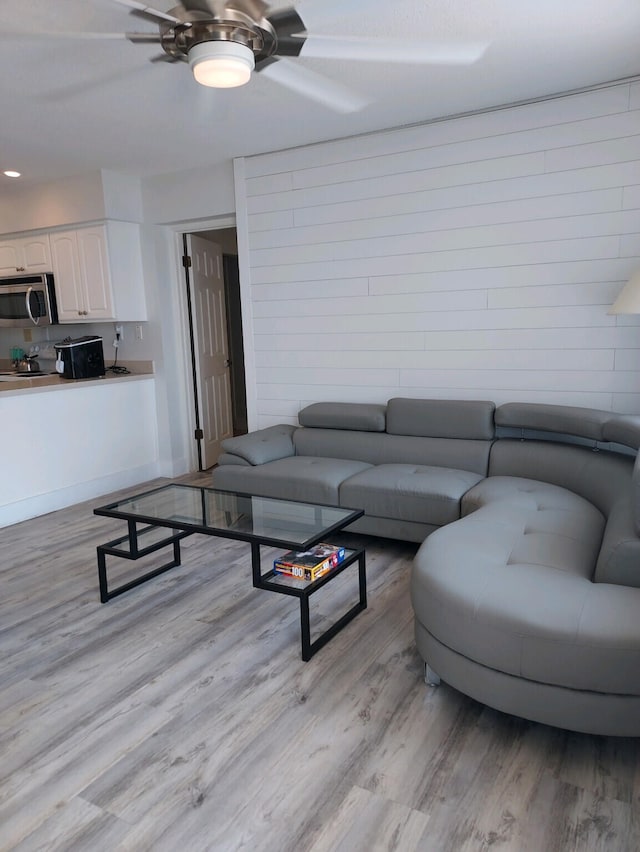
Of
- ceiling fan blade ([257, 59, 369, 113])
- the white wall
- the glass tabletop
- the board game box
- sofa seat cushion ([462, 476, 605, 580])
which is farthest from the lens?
the white wall

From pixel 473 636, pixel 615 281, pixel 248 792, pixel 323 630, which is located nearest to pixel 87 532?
pixel 323 630

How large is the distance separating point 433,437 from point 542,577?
1.81 m

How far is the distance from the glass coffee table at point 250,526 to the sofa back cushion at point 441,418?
1116 mm

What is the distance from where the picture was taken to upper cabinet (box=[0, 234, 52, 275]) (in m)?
5.21

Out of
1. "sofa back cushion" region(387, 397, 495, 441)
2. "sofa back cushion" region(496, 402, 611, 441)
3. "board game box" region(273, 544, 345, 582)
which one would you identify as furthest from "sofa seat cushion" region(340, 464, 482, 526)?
"board game box" region(273, 544, 345, 582)

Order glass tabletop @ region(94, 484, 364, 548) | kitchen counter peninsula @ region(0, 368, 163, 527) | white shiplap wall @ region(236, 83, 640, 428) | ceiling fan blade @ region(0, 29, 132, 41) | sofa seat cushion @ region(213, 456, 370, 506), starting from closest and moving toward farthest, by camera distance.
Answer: ceiling fan blade @ region(0, 29, 132, 41), glass tabletop @ region(94, 484, 364, 548), white shiplap wall @ region(236, 83, 640, 428), sofa seat cushion @ region(213, 456, 370, 506), kitchen counter peninsula @ region(0, 368, 163, 527)

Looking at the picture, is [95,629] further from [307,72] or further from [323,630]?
[307,72]

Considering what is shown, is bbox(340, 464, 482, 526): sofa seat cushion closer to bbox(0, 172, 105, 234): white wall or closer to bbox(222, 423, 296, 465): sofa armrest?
bbox(222, 423, 296, 465): sofa armrest

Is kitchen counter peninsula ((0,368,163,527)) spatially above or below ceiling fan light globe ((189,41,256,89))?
below

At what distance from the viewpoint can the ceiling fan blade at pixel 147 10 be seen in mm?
2059

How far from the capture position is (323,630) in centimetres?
258

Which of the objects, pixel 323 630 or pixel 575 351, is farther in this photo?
pixel 575 351

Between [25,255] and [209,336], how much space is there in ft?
5.87

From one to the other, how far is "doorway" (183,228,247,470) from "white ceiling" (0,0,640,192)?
1070mm
